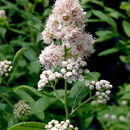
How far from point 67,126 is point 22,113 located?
797 millimetres

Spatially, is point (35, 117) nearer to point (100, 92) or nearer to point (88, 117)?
point (88, 117)

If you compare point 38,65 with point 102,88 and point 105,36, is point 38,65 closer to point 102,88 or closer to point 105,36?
point 105,36

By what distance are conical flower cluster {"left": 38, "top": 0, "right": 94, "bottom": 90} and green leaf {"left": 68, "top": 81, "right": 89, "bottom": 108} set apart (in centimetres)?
31

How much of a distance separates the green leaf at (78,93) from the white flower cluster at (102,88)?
16cm

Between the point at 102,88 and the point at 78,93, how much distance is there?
254 mm

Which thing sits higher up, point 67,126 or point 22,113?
point 67,126

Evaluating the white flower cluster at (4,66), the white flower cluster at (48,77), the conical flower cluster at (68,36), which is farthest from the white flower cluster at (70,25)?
the white flower cluster at (4,66)

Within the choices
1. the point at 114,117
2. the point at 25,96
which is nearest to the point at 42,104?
the point at 25,96

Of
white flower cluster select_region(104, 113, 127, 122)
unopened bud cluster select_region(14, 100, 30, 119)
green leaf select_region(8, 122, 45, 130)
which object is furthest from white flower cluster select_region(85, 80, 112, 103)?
white flower cluster select_region(104, 113, 127, 122)

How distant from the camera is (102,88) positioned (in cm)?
228

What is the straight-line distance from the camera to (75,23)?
2.10 m

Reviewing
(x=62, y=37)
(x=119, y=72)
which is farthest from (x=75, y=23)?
(x=119, y=72)

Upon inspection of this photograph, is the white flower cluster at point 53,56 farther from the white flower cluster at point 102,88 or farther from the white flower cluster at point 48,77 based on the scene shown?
the white flower cluster at point 102,88

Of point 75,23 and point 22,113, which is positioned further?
point 22,113
